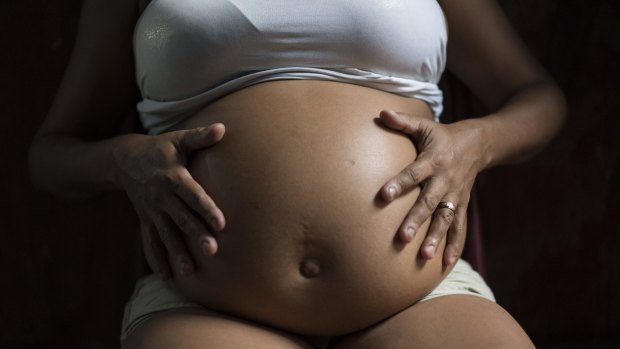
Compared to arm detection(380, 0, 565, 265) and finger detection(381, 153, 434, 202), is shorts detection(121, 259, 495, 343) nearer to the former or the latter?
arm detection(380, 0, 565, 265)

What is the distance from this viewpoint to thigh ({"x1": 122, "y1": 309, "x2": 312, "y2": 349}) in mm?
866

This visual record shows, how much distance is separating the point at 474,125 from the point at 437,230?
203 millimetres

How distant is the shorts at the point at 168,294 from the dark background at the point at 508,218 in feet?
1.69

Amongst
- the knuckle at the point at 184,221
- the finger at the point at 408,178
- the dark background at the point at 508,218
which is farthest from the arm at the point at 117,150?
the dark background at the point at 508,218

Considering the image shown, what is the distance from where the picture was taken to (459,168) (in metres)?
1.01

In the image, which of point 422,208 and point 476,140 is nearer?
point 422,208

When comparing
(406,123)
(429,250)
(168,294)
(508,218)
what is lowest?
(508,218)

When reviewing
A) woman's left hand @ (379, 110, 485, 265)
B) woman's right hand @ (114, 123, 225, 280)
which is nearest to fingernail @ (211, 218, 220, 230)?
woman's right hand @ (114, 123, 225, 280)

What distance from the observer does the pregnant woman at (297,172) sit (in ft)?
2.96

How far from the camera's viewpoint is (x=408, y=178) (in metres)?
0.94

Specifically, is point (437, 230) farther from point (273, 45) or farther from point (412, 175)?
point (273, 45)

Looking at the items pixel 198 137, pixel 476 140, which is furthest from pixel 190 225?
pixel 476 140

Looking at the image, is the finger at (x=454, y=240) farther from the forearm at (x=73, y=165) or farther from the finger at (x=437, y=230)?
the forearm at (x=73, y=165)

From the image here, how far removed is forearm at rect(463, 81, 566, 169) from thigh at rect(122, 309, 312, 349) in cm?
40
